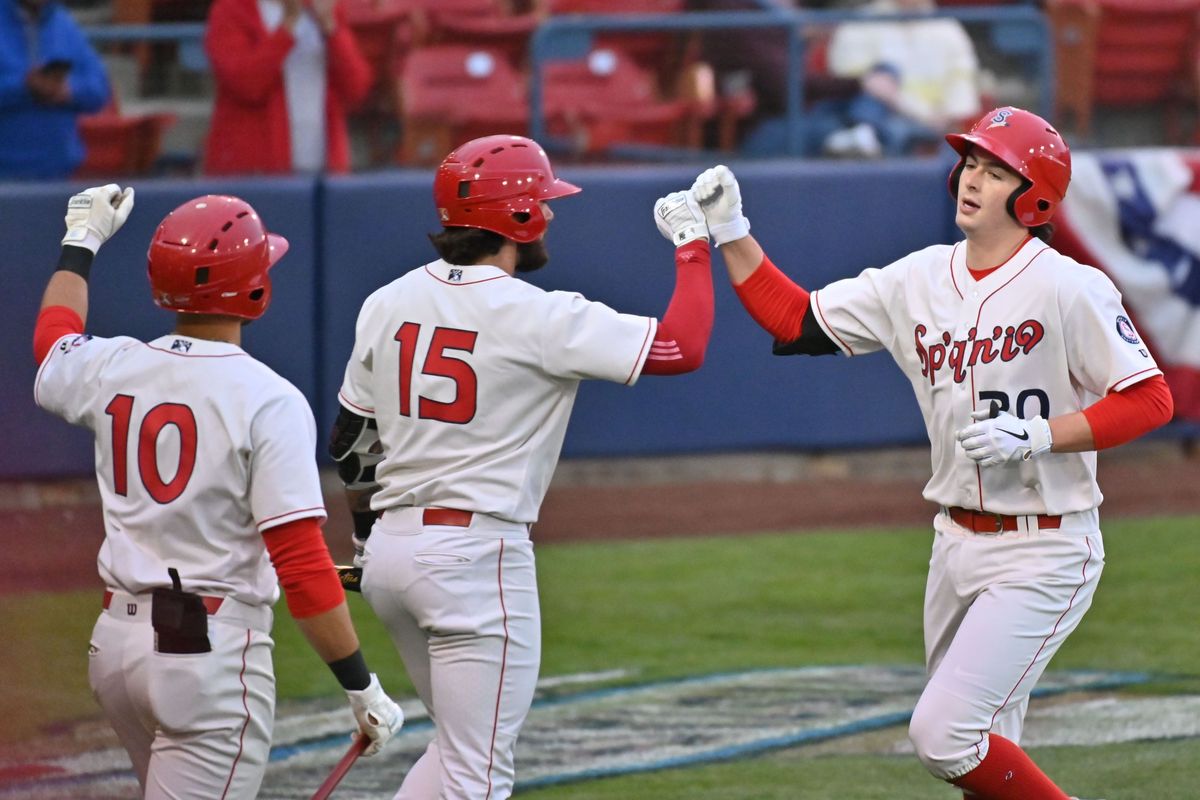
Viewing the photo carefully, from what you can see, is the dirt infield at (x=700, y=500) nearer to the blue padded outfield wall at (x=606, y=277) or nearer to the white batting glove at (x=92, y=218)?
the blue padded outfield wall at (x=606, y=277)

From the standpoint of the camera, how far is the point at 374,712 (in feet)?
12.5

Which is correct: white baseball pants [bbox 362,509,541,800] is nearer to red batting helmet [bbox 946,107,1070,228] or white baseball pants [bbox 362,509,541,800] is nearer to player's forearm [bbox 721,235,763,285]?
player's forearm [bbox 721,235,763,285]

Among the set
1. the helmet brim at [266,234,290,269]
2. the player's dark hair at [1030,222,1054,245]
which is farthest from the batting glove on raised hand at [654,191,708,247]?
the helmet brim at [266,234,290,269]

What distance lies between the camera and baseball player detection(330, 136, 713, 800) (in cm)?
386

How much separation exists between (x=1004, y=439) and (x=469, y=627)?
121 centimetres

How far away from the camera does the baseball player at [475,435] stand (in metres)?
3.86

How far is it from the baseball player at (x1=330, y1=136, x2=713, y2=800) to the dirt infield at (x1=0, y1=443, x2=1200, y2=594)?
4.16 meters

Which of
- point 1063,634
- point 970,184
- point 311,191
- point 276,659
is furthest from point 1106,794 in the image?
point 311,191

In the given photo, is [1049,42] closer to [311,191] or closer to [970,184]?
[311,191]

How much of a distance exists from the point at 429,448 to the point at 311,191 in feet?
17.6

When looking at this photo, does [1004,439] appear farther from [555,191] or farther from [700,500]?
[700,500]

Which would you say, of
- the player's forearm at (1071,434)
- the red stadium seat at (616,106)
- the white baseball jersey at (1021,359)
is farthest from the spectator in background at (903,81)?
the player's forearm at (1071,434)

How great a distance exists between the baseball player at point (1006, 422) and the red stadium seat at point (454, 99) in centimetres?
576

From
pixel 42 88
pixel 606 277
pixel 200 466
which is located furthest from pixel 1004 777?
pixel 42 88
